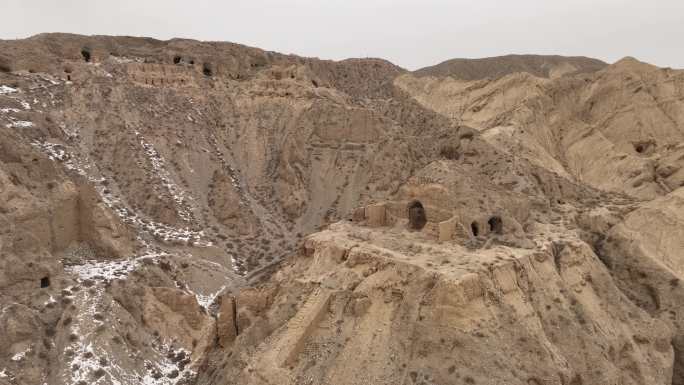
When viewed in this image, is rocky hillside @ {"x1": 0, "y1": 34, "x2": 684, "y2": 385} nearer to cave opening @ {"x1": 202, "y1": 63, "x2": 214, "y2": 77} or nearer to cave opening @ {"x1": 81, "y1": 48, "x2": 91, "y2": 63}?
cave opening @ {"x1": 81, "y1": 48, "x2": 91, "y2": 63}

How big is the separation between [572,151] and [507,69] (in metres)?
32.3

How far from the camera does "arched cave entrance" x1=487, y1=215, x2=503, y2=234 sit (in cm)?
2672

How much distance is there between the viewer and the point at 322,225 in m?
36.1

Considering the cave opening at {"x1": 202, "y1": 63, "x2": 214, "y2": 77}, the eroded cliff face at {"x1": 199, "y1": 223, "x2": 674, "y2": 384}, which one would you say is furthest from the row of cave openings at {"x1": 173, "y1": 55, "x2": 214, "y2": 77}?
the eroded cliff face at {"x1": 199, "y1": 223, "x2": 674, "y2": 384}

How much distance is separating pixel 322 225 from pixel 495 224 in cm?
1299

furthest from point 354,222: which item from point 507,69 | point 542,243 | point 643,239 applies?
point 507,69

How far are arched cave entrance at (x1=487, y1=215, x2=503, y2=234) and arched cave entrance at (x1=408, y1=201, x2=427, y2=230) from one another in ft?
11.3

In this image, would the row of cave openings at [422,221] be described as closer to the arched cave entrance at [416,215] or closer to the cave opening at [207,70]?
the arched cave entrance at [416,215]

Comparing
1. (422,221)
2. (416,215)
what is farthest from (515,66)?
(422,221)

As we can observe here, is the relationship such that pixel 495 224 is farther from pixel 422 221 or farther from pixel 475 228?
pixel 422 221

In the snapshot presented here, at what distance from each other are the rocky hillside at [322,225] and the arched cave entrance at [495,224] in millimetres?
74

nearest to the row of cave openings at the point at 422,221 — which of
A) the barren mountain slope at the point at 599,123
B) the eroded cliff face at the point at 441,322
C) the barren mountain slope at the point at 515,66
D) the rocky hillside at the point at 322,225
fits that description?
the rocky hillside at the point at 322,225

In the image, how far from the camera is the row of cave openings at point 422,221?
26750 mm

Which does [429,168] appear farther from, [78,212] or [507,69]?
[507,69]
